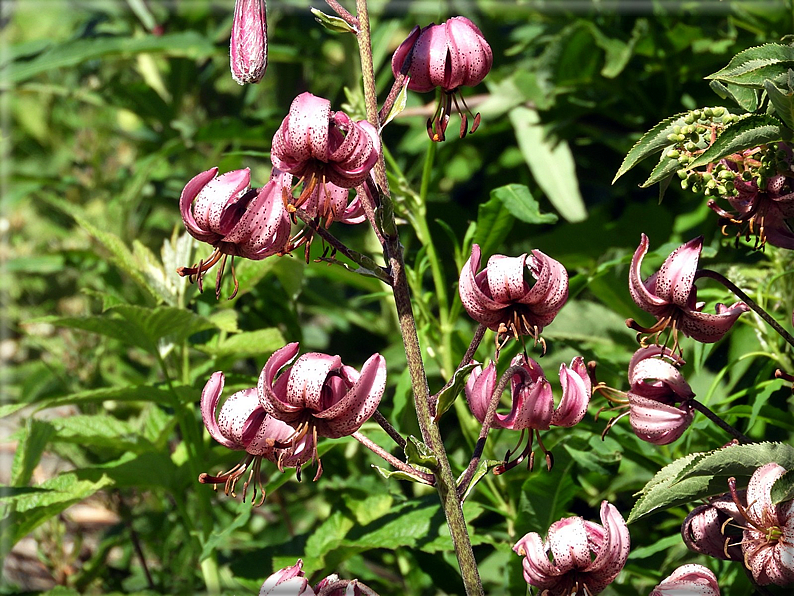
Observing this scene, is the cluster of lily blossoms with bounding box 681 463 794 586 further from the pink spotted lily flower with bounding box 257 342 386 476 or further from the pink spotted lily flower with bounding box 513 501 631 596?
the pink spotted lily flower with bounding box 257 342 386 476

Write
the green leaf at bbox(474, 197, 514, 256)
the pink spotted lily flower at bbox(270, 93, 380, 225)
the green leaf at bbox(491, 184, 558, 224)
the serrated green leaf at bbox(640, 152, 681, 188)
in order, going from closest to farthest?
the pink spotted lily flower at bbox(270, 93, 380, 225) → the serrated green leaf at bbox(640, 152, 681, 188) → the green leaf at bbox(491, 184, 558, 224) → the green leaf at bbox(474, 197, 514, 256)

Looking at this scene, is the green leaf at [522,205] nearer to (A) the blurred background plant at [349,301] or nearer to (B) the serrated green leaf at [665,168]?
(A) the blurred background plant at [349,301]

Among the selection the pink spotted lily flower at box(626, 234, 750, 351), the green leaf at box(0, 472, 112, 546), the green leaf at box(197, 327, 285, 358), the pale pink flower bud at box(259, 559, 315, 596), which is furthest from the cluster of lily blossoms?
the green leaf at box(0, 472, 112, 546)

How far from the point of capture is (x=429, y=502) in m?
1.11

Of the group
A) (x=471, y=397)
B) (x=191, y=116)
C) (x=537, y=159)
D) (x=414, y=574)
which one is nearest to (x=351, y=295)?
(x=191, y=116)

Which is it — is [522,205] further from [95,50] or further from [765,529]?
[95,50]

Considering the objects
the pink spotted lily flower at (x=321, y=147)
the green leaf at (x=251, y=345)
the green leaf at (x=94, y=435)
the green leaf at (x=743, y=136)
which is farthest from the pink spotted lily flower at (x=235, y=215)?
the green leaf at (x=94, y=435)

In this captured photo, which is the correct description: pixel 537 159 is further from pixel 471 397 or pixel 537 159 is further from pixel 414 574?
pixel 471 397

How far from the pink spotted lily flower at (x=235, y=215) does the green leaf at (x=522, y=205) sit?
393 mm

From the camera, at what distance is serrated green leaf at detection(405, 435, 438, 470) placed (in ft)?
2.20

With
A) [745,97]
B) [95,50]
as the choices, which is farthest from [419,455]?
[95,50]

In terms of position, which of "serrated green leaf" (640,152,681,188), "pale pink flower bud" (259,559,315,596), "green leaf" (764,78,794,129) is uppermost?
"green leaf" (764,78,794,129)

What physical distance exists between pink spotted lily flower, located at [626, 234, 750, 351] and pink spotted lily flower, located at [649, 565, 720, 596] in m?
0.19

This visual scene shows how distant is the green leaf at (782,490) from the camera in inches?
24.7
